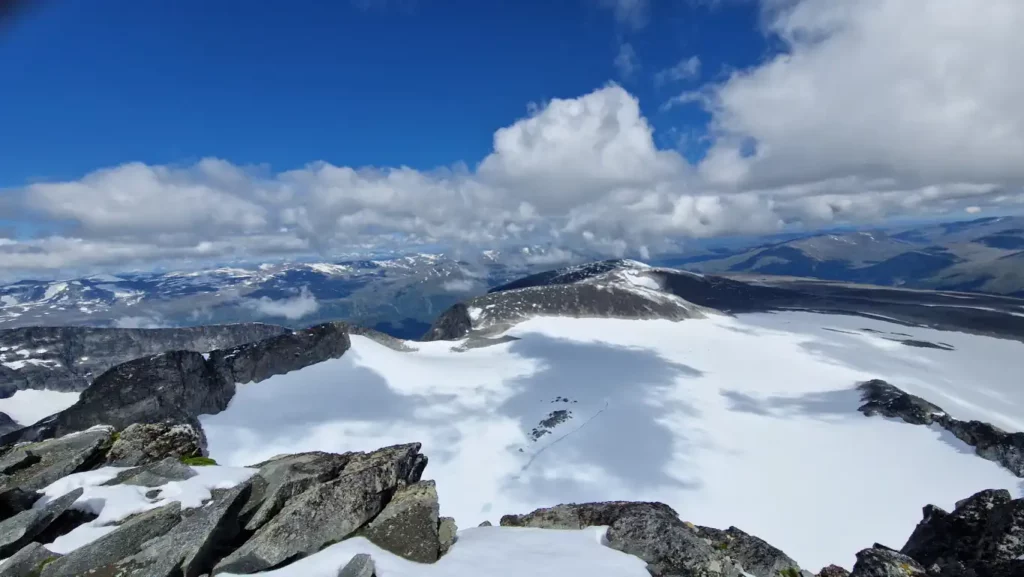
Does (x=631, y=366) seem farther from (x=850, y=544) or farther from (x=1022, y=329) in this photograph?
A: (x=1022, y=329)

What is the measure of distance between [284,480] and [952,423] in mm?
96257

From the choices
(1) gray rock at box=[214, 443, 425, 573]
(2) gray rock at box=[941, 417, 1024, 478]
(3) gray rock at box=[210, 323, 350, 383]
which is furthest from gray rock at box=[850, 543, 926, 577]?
(3) gray rock at box=[210, 323, 350, 383]

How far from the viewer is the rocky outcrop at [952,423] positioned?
59.3 metres

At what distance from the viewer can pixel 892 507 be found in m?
52.8

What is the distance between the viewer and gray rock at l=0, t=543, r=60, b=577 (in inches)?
432

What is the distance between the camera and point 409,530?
40.9ft

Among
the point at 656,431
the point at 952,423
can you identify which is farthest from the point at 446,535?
the point at 952,423

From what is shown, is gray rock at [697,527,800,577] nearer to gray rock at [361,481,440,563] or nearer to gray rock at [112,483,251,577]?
gray rock at [361,481,440,563]

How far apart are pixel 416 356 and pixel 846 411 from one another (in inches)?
3812

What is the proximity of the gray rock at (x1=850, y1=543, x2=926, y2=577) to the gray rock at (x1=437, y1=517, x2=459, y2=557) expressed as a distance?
11.4m

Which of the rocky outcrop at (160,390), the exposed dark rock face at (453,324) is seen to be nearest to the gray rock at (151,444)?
the rocky outcrop at (160,390)

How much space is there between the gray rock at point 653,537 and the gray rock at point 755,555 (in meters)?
0.93

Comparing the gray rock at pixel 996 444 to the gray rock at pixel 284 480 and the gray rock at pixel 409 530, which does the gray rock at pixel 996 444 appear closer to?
the gray rock at pixel 409 530

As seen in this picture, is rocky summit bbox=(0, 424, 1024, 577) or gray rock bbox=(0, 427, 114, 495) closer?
rocky summit bbox=(0, 424, 1024, 577)
